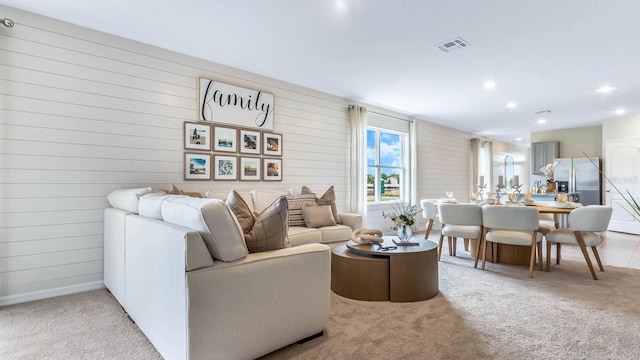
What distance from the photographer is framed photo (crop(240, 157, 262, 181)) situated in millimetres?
4343

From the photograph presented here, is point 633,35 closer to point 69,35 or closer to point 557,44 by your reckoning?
point 557,44

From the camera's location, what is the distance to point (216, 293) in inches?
66.0

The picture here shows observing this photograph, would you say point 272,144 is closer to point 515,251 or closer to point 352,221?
point 352,221

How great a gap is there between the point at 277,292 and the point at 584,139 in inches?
374

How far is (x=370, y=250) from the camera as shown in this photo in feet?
9.75

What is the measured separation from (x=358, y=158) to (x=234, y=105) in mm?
2393

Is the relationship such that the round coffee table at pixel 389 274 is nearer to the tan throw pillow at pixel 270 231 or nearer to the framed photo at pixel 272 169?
the tan throw pillow at pixel 270 231

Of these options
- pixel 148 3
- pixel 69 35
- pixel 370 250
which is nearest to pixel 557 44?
pixel 370 250

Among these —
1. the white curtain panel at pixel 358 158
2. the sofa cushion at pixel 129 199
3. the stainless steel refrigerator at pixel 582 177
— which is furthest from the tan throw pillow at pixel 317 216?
the stainless steel refrigerator at pixel 582 177

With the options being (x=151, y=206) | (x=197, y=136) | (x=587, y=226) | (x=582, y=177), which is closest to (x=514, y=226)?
(x=587, y=226)

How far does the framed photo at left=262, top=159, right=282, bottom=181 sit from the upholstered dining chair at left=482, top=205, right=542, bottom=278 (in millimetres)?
2722

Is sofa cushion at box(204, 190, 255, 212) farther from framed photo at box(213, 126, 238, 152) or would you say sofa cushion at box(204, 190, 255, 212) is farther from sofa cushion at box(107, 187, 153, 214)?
sofa cushion at box(107, 187, 153, 214)

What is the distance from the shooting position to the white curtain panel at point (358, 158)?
18.5 feet

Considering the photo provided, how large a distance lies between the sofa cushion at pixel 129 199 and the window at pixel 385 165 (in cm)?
428
